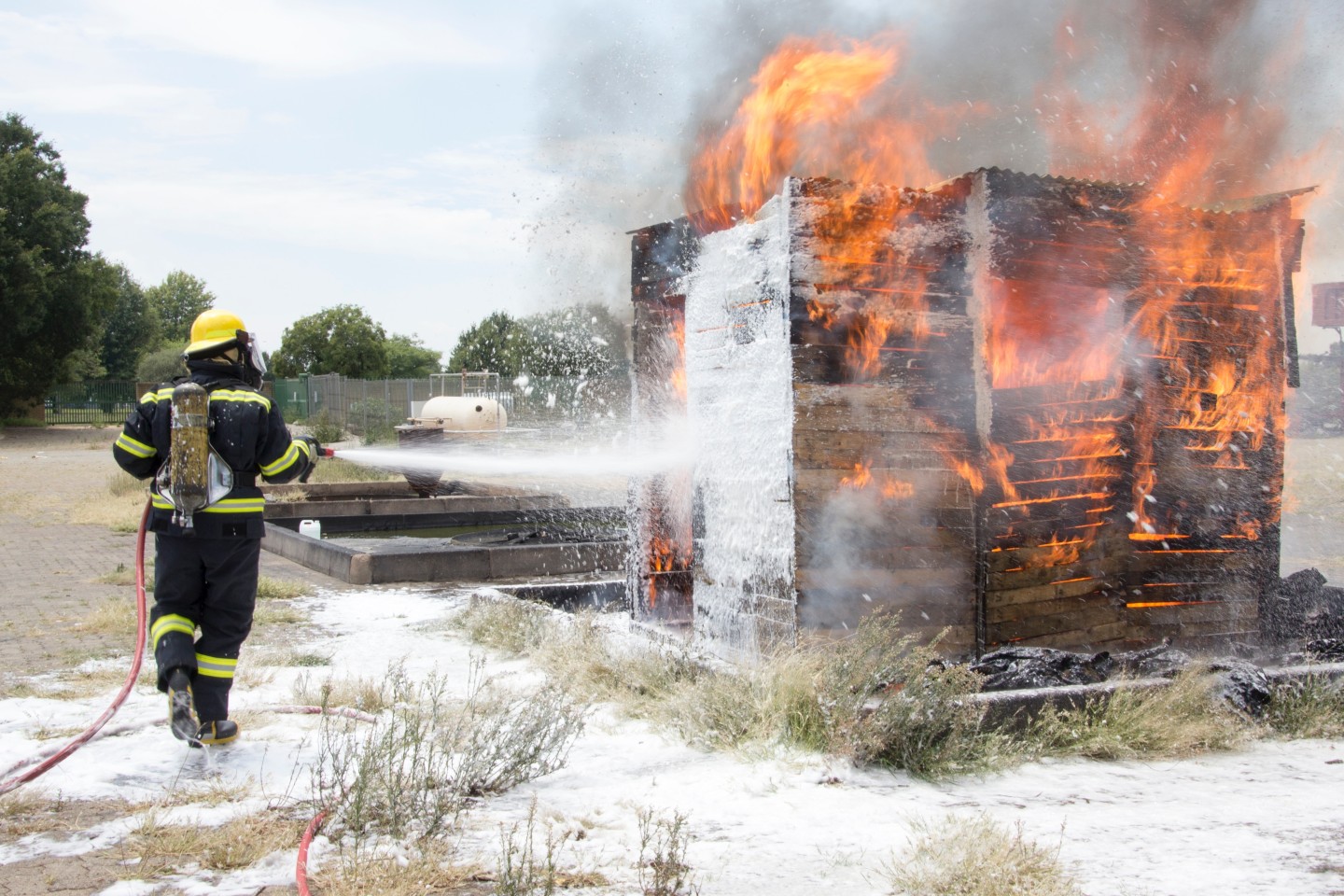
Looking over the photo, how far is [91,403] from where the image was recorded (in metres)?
52.1

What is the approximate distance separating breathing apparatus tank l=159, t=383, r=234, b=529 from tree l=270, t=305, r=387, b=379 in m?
55.6

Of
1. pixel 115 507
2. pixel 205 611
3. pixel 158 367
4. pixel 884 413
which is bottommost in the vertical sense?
pixel 115 507

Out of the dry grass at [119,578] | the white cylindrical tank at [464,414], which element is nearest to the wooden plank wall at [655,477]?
the dry grass at [119,578]

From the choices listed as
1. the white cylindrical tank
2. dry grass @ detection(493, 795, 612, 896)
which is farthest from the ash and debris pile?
the white cylindrical tank

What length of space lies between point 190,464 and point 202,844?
1780 mm

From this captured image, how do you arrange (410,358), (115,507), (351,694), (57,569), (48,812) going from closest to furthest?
1. (48,812)
2. (351,694)
3. (57,569)
4. (115,507)
5. (410,358)

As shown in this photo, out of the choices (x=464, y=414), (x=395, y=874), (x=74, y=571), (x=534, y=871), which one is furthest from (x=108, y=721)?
(x=464, y=414)

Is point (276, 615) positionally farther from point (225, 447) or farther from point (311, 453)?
point (225, 447)

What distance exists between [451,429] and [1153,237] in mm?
17898

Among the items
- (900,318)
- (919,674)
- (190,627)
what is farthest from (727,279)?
(190,627)

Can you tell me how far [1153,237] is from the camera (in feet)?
21.8

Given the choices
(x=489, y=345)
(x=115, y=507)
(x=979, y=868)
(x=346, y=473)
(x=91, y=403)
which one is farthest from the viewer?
(x=489, y=345)

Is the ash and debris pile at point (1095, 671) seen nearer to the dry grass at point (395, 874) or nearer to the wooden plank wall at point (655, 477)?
the wooden plank wall at point (655, 477)

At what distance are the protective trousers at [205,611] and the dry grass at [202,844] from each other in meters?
1.04
